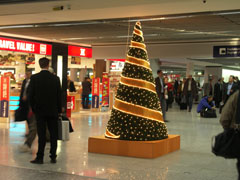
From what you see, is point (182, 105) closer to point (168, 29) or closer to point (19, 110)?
point (168, 29)

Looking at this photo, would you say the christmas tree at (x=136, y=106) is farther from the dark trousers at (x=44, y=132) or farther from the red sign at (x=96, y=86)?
the red sign at (x=96, y=86)

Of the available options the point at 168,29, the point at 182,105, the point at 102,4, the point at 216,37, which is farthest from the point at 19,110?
the point at 182,105

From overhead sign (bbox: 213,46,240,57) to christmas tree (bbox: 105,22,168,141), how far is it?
33.9 ft

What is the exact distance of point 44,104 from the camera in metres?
6.00

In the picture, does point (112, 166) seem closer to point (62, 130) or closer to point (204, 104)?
point (62, 130)

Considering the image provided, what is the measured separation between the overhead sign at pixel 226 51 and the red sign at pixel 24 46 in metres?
7.53

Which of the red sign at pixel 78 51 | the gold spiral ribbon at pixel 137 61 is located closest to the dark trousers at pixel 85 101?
the red sign at pixel 78 51

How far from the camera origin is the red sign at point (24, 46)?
42.9ft

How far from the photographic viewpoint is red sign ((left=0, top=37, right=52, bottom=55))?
13084 millimetres

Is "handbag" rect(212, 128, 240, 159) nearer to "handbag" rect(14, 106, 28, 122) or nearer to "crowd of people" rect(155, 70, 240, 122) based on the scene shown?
"handbag" rect(14, 106, 28, 122)

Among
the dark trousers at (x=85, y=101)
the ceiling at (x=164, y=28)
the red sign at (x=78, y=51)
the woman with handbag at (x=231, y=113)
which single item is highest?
the ceiling at (x=164, y=28)

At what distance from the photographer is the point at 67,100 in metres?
14.2

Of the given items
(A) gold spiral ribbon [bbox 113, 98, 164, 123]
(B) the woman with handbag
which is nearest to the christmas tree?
(A) gold spiral ribbon [bbox 113, 98, 164, 123]

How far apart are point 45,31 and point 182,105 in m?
7.84
